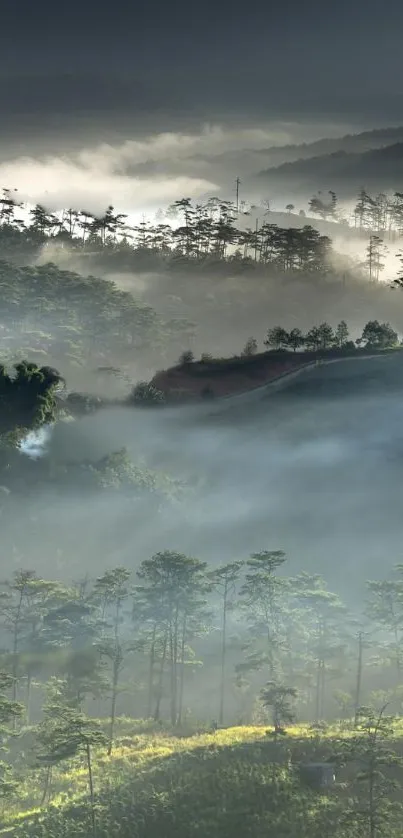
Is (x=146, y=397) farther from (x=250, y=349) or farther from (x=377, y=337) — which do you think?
(x=377, y=337)

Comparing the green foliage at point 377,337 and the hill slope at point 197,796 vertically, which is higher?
the green foliage at point 377,337

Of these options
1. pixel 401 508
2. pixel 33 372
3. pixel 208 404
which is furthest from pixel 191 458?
pixel 33 372

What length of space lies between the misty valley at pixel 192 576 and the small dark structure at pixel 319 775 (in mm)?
255

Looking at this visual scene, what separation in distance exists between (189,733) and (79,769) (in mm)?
9985

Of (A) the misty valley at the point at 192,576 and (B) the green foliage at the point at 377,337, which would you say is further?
(B) the green foliage at the point at 377,337

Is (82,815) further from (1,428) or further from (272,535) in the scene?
(272,535)

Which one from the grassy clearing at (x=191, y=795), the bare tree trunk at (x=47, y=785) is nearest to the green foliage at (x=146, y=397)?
the grassy clearing at (x=191, y=795)

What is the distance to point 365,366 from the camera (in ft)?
515

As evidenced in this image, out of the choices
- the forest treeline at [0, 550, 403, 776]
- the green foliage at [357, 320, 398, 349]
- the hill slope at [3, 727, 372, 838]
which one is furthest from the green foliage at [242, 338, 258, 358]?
the hill slope at [3, 727, 372, 838]

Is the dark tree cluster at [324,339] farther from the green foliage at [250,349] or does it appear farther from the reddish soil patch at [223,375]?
the green foliage at [250,349]

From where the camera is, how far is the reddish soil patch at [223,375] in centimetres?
15062

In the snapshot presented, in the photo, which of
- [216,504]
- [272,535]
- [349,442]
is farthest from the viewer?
[349,442]

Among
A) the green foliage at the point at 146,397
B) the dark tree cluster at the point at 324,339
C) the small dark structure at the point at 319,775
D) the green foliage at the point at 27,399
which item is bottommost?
the small dark structure at the point at 319,775

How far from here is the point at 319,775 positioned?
58562 millimetres
